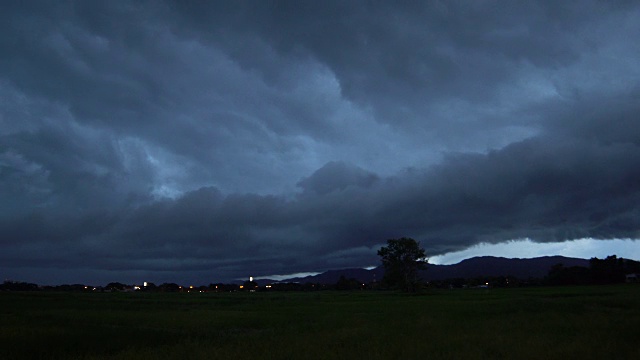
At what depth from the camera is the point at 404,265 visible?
107 m

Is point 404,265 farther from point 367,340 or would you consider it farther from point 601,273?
point 367,340

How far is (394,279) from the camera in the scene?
351 feet

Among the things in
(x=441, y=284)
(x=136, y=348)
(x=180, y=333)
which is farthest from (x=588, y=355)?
(x=441, y=284)

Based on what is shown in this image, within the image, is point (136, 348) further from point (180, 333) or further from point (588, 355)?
point (588, 355)

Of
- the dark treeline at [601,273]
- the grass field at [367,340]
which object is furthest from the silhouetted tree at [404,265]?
the grass field at [367,340]

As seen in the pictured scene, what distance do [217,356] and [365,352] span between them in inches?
244

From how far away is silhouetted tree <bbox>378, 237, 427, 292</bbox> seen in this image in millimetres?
106000

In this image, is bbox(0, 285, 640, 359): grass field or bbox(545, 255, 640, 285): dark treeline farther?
bbox(545, 255, 640, 285): dark treeline

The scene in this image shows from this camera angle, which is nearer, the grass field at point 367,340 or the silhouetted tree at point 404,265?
the grass field at point 367,340

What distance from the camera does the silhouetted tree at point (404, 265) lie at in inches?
4173

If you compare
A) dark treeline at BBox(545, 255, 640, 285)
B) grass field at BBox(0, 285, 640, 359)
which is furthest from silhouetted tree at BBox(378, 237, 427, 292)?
grass field at BBox(0, 285, 640, 359)

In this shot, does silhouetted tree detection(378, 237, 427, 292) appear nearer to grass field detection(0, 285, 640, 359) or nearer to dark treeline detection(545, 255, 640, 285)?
dark treeline detection(545, 255, 640, 285)

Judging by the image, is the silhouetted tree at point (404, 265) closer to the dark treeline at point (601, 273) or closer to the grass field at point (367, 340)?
the dark treeline at point (601, 273)

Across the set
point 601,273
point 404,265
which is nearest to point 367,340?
point 404,265
